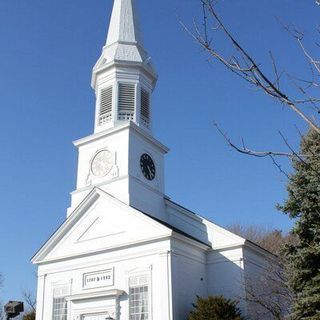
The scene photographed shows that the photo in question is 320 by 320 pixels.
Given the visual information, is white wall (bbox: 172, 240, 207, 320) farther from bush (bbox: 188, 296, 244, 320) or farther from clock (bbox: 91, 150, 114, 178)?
clock (bbox: 91, 150, 114, 178)

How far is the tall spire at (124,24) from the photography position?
1312 inches

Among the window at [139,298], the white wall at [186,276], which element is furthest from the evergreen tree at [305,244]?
the window at [139,298]

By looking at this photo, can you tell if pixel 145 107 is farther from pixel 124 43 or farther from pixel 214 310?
pixel 214 310

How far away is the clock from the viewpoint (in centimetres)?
2827

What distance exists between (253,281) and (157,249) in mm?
5367

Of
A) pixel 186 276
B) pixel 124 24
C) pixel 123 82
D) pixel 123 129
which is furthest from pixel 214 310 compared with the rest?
pixel 124 24

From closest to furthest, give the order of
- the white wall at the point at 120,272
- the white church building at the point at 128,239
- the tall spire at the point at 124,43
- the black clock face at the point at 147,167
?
the white wall at the point at 120,272, the white church building at the point at 128,239, the black clock face at the point at 147,167, the tall spire at the point at 124,43

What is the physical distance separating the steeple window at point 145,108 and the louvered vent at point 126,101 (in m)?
0.83

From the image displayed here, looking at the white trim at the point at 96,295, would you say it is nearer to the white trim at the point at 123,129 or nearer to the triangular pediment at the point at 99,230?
the triangular pediment at the point at 99,230

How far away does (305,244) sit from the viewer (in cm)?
1642

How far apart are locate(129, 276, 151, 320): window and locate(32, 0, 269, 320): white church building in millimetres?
43

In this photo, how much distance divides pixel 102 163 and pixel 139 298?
8772mm

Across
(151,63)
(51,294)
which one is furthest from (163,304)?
(151,63)

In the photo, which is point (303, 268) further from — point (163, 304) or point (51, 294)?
point (51, 294)
